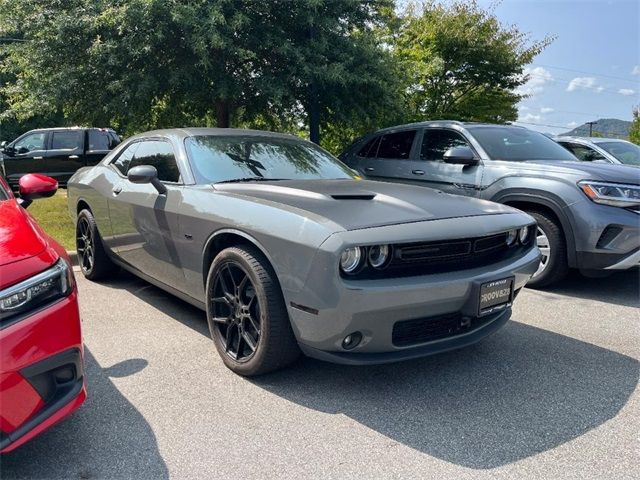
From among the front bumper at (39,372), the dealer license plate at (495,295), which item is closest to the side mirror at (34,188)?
the front bumper at (39,372)

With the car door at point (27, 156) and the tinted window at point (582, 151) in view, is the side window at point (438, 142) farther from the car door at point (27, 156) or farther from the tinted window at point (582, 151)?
the car door at point (27, 156)

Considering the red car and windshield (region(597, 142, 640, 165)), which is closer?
the red car

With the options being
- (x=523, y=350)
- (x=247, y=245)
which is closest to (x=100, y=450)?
(x=247, y=245)

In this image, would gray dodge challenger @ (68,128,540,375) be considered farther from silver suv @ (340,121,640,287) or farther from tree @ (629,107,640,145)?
tree @ (629,107,640,145)

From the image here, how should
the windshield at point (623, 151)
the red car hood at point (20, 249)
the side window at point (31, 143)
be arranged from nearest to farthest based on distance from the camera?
the red car hood at point (20, 249) < the windshield at point (623, 151) < the side window at point (31, 143)

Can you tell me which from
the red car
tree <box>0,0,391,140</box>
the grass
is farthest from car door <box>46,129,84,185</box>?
the red car

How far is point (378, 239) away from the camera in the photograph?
268cm

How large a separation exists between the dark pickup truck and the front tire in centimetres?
1025

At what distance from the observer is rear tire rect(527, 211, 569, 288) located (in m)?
4.98

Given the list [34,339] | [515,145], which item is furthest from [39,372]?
[515,145]

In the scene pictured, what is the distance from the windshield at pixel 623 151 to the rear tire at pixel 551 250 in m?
5.38

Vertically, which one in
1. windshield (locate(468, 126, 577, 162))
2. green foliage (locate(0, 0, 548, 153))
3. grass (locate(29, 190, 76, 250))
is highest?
green foliage (locate(0, 0, 548, 153))

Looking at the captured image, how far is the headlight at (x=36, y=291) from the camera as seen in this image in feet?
6.75

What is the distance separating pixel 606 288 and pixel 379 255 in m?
3.54
